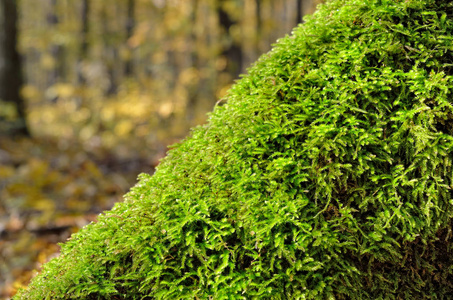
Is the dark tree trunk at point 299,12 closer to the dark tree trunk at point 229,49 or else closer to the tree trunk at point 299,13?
the tree trunk at point 299,13

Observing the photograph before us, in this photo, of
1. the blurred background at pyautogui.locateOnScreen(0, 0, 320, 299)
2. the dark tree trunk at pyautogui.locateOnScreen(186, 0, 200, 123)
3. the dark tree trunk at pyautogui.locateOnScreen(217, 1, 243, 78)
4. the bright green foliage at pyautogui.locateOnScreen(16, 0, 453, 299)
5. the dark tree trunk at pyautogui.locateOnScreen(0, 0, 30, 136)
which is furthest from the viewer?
the dark tree trunk at pyautogui.locateOnScreen(186, 0, 200, 123)

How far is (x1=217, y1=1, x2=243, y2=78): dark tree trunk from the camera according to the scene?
920cm

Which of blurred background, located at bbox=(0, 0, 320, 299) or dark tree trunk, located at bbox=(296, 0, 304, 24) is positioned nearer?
blurred background, located at bbox=(0, 0, 320, 299)

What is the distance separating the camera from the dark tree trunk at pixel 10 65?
950 cm

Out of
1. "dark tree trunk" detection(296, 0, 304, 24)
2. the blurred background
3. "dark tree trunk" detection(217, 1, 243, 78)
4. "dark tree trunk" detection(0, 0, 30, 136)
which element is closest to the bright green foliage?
the blurred background

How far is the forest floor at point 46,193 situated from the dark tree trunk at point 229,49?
10.2ft

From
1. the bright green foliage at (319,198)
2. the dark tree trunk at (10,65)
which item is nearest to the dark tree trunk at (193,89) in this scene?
the dark tree trunk at (10,65)

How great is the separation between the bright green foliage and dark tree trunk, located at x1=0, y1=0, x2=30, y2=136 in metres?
9.19

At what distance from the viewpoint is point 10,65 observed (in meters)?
9.67

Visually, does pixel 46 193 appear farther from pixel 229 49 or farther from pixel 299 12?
pixel 299 12

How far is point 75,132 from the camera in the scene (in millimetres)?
14570

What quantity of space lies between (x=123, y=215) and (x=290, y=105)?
2.97 ft

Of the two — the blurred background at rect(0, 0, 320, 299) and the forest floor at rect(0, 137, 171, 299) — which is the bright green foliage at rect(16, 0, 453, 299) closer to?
the forest floor at rect(0, 137, 171, 299)

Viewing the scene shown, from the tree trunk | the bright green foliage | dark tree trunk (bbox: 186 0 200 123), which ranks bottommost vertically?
dark tree trunk (bbox: 186 0 200 123)
